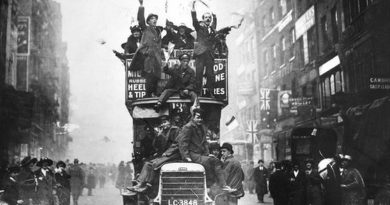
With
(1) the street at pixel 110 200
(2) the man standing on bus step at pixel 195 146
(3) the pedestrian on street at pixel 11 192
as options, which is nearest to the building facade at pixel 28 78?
(1) the street at pixel 110 200

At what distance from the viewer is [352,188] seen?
9.88 meters

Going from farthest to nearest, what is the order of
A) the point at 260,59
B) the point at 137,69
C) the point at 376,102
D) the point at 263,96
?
1. the point at 260,59
2. the point at 263,96
3. the point at 376,102
4. the point at 137,69

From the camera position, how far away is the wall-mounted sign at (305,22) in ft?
90.6

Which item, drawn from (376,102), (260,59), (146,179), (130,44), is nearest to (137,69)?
(130,44)

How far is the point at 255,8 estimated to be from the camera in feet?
124

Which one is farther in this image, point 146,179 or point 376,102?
point 376,102

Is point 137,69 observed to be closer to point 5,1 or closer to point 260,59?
point 5,1

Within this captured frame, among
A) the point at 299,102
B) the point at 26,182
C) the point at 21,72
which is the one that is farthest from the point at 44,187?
the point at 21,72

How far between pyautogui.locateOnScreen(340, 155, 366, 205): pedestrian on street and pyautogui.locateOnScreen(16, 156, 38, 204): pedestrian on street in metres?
6.37

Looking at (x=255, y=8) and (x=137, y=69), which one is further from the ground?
(x=255, y=8)

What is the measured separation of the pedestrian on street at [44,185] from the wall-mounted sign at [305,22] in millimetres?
18469

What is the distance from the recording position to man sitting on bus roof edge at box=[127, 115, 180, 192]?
342 inches

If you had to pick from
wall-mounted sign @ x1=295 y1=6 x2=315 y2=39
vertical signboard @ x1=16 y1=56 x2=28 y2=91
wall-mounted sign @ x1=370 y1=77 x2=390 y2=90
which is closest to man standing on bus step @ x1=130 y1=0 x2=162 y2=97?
wall-mounted sign @ x1=370 y1=77 x2=390 y2=90

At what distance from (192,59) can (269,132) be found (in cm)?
1951
